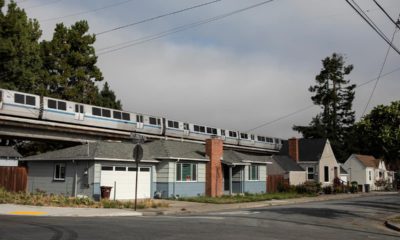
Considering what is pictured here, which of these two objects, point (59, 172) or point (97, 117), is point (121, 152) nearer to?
point (59, 172)

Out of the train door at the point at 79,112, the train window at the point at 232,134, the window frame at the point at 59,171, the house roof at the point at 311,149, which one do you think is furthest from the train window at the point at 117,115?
the house roof at the point at 311,149

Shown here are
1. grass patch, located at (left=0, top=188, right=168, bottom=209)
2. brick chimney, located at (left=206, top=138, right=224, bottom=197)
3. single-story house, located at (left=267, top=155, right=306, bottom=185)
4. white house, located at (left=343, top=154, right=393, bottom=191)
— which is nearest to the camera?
grass patch, located at (left=0, top=188, right=168, bottom=209)

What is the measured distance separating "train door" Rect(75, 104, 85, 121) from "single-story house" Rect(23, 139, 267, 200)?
7.00 meters

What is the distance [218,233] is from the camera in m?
14.5

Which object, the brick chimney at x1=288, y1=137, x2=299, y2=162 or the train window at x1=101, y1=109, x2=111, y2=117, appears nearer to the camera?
the train window at x1=101, y1=109, x2=111, y2=117

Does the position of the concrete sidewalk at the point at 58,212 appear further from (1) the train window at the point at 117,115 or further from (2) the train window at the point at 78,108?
(1) the train window at the point at 117,115

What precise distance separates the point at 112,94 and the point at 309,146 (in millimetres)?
34111

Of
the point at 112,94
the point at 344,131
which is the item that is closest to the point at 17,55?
the point at 112,94

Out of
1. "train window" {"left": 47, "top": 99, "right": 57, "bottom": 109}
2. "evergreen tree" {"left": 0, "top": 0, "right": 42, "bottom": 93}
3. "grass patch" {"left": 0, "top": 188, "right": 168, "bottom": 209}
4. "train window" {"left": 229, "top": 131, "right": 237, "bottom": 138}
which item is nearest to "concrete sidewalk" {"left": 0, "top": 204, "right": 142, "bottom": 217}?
"grass patch" {"left": 0, "top": 188, "right": 168, "bottom": 209}

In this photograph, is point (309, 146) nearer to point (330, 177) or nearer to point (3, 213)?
point (330, 177)

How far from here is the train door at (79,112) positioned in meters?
42.5

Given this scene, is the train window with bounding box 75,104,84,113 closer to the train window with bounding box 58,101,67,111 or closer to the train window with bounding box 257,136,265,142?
the train window with bounding box 58,101,67,111

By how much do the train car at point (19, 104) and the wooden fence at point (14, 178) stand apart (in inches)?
194

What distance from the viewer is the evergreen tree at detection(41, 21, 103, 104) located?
6103cm
